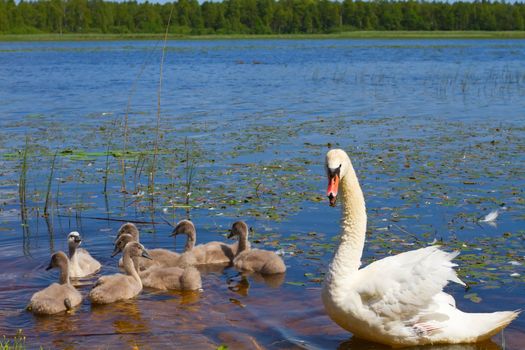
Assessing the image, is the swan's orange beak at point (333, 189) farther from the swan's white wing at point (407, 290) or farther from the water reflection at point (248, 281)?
the water reflection at point (248, 281)

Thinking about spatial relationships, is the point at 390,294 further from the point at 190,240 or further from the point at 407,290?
the point at 190,240

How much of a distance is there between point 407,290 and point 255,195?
6458 millimetres

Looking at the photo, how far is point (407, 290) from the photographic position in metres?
7.21

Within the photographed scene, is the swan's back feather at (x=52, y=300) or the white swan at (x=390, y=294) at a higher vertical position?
the white swan at (x=390, y=294)

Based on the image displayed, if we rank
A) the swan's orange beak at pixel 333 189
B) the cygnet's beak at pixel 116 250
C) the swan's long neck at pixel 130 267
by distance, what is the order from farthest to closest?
the cygnet's beak at pixel 116 250, the swan's long neck at pixel 130 267, the swan's orange beak at pixel 333 189

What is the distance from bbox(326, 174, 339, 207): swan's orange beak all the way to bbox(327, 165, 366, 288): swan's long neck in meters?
0.41

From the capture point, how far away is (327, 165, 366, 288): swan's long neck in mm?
7434

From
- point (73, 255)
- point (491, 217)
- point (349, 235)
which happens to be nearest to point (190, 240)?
point (73, 255)

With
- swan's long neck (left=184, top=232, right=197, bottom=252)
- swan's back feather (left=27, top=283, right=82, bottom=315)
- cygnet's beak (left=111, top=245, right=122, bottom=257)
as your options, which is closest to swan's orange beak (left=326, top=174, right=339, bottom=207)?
swan's back feather (left=27, top=283, right=82, bottom=315)

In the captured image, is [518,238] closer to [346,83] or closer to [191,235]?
[191,235]

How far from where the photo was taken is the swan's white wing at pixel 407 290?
720 centimetres

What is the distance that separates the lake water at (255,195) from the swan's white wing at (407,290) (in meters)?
0.43

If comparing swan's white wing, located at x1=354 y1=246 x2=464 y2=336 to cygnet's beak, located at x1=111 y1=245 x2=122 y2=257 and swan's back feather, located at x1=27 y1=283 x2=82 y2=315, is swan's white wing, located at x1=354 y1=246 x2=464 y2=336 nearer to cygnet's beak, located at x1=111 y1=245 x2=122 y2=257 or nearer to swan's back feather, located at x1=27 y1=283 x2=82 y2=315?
swan's back feather, located at x1=27 y1=283 x2=82 y2=315

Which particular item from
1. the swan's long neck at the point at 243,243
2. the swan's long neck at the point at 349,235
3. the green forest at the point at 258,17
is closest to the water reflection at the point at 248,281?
the swan's long neck at the point at 243,243
